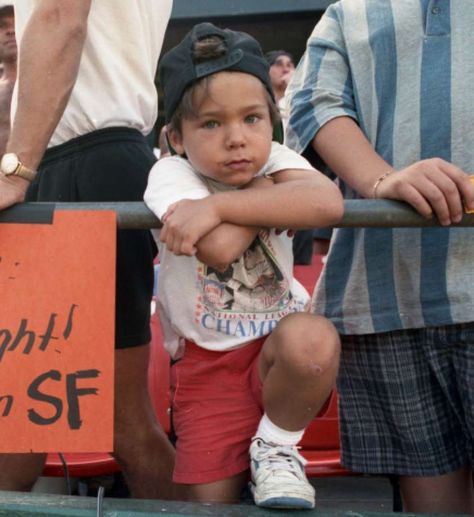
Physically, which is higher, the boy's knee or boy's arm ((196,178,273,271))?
boy's arm ((196,178,273,271))

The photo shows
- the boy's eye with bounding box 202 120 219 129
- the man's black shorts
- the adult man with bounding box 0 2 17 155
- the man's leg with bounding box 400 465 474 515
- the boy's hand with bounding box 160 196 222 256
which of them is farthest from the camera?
the adult man with bounding box 0 2 17 155

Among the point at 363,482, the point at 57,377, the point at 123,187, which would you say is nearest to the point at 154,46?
the point at 123,187

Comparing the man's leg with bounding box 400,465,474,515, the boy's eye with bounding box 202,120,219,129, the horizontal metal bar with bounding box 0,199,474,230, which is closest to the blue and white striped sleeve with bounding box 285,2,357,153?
the boy's eye with bounding box 202,120,219,129

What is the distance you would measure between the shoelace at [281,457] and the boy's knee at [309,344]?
7.5 inches

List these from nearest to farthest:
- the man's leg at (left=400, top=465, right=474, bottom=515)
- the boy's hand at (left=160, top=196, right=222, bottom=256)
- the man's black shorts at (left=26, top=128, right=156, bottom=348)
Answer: the boy's hand at (left=160, top=196, right=222, bottom=256) → the man's leg at (left=400, top=465, right=474, bottom=515) → the man's black shorts at (left=26, top=128, right=156, bottom=348)

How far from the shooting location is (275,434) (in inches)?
75.9

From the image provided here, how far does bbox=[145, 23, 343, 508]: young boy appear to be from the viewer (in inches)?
71.2

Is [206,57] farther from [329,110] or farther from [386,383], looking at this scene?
[386,383]

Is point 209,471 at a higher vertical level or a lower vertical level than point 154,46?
lower

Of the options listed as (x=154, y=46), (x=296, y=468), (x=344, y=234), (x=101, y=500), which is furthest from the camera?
(x=154, y=46)

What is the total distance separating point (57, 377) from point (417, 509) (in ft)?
2.84

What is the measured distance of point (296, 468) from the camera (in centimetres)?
190

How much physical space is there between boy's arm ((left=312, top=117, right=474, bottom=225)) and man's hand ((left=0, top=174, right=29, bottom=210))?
0.66 meters

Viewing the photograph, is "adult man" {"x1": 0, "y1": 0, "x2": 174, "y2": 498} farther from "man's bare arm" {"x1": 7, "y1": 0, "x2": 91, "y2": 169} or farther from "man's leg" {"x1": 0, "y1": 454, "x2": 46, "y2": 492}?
"man's bare arm" {"x1": 7, "y1": 0, "x2": 91, "y2": 169}
